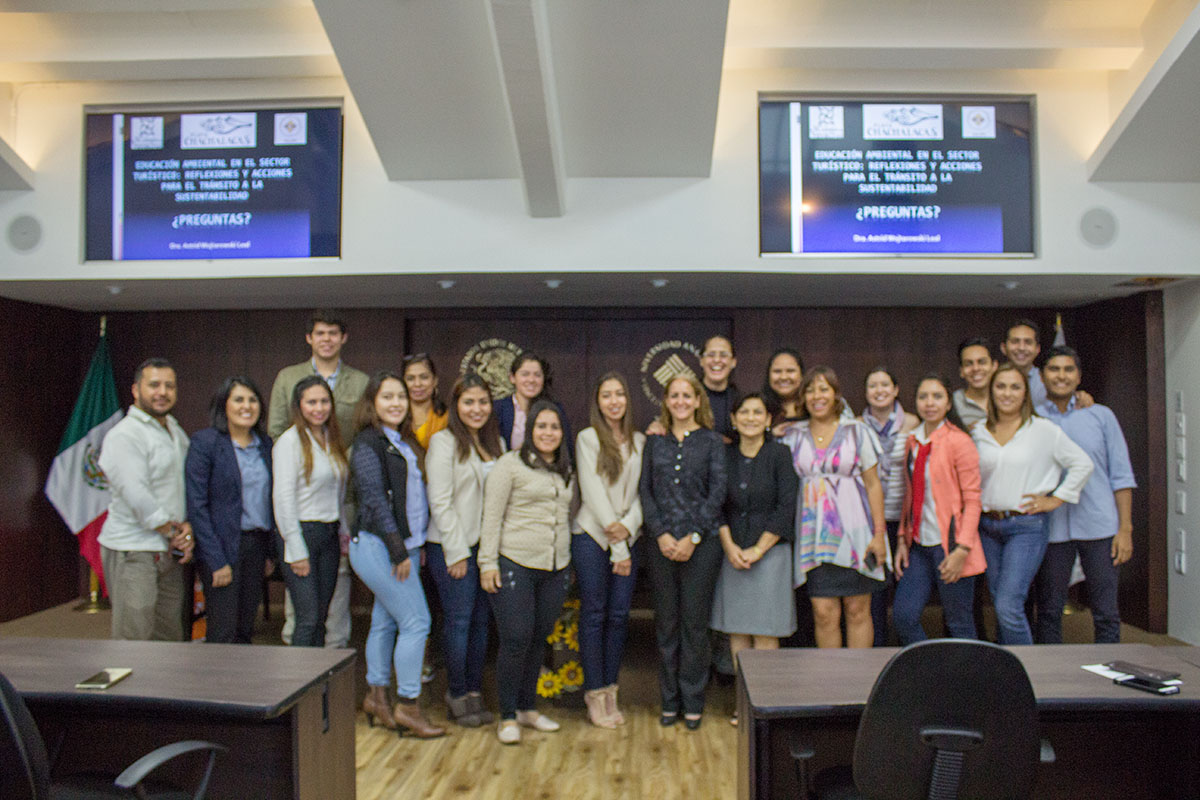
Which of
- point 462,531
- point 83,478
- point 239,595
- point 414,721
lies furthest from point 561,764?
point 83,478

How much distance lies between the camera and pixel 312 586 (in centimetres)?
333

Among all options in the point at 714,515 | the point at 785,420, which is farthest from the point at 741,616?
the point at 785,420

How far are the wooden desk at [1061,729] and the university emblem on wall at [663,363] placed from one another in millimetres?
3379

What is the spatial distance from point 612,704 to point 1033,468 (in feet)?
7.14

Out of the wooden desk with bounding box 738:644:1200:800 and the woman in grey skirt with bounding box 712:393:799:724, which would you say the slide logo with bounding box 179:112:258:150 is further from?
the wooden desk with bounding box 738:644:1200:800

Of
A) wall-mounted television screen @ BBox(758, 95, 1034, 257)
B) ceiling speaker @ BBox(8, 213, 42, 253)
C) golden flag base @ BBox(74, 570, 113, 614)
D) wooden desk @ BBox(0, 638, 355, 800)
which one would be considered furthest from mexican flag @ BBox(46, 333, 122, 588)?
wall-mounted television screen @ BBox(758, 95, 1034, 257)

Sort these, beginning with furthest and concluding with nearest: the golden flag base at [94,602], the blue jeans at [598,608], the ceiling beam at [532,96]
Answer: the golden flag base at [94,602] < the blue jeans at [598,608] < the ceiling beam at [532,96]

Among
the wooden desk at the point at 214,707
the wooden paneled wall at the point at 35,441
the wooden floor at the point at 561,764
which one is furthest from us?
the wooden paneled wall at the point at 35,441

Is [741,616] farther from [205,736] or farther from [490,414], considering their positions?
[205,736]

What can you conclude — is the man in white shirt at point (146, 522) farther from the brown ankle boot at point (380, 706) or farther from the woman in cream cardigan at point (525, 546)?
the woman in cream cardigan at point (525, 546)

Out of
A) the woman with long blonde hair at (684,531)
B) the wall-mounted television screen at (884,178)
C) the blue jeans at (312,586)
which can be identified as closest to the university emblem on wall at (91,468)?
the blue jeans at (312,586)

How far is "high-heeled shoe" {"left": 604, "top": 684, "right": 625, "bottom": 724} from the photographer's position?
11.4ft

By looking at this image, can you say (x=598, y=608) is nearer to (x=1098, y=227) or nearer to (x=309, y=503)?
(x=309, y=503)

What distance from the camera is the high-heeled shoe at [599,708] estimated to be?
345cm
